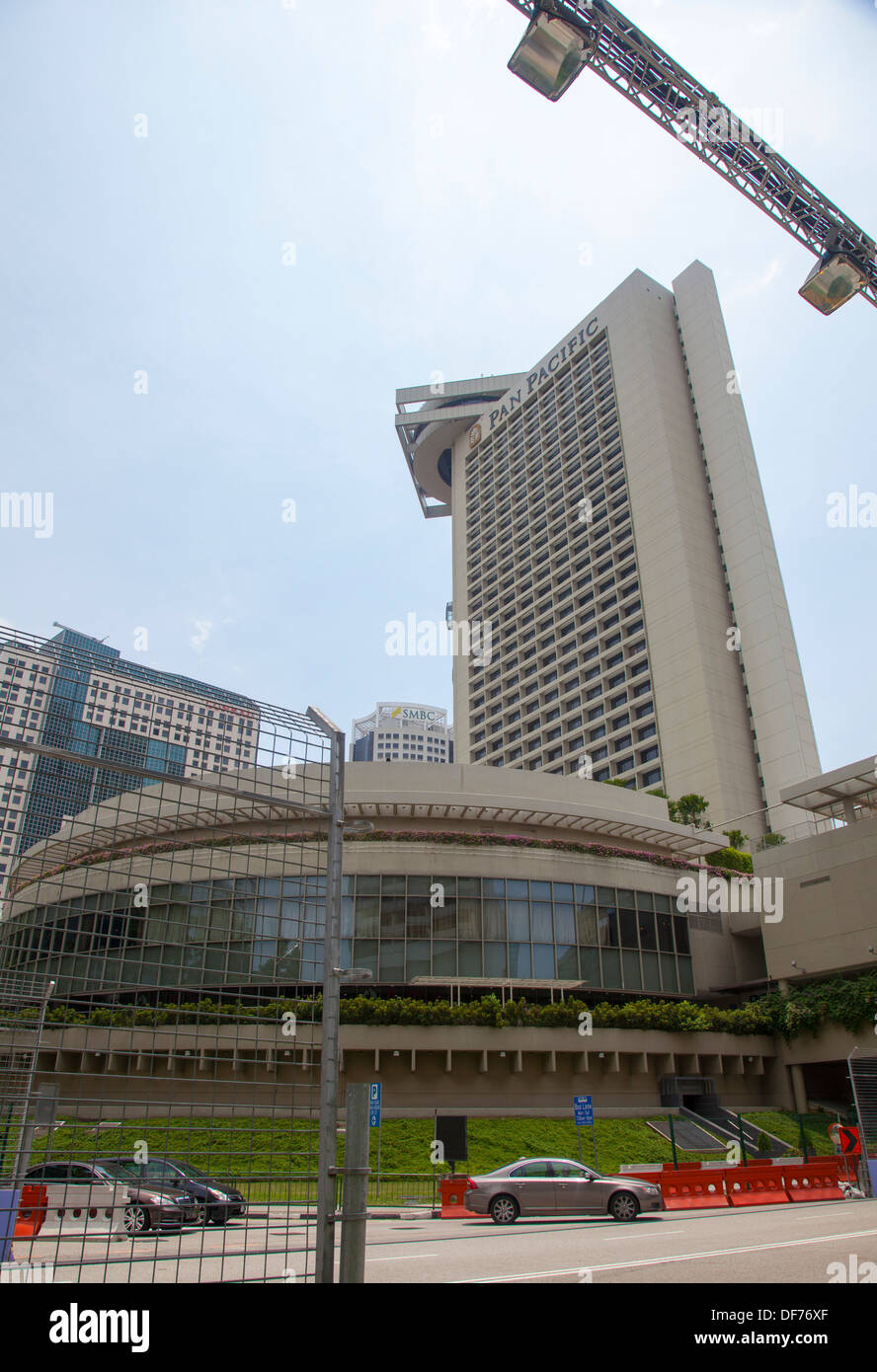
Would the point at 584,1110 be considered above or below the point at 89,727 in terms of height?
below

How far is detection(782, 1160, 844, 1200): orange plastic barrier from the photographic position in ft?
74.4

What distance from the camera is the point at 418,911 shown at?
36.2m

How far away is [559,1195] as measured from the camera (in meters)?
18.4

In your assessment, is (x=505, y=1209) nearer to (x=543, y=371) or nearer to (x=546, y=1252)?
(x=546, y=1252)

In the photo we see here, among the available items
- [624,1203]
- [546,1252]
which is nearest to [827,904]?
[624,1203]

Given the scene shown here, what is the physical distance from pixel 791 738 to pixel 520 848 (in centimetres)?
4143

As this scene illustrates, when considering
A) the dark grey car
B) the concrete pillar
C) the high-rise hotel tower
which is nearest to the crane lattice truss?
the dark grey car

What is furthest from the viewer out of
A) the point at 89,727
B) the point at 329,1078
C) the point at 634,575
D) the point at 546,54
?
the point at 634,575

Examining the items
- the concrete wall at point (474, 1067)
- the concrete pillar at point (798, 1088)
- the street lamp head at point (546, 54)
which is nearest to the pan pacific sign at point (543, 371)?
the concrete pillar at point (798, 1088)

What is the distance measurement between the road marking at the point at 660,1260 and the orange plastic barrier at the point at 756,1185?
28.8 feet

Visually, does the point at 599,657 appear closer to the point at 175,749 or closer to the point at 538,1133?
the point at 538,1133

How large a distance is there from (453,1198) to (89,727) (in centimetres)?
1895

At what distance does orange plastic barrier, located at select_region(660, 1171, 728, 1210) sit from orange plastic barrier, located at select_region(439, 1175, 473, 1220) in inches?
184
